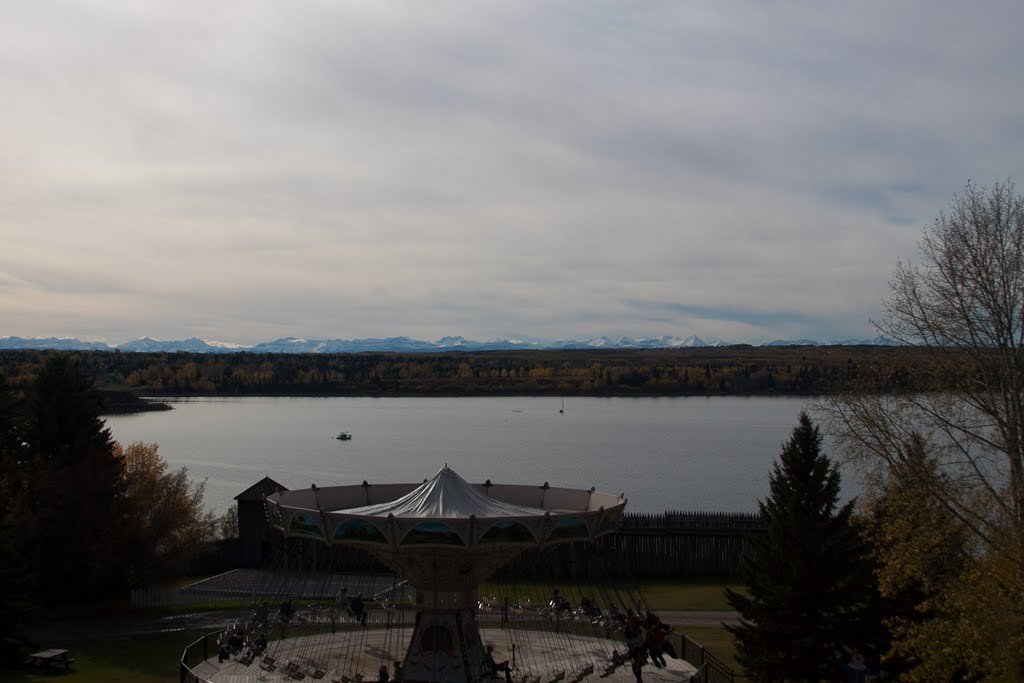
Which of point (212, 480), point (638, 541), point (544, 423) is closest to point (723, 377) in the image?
point (544, 423)

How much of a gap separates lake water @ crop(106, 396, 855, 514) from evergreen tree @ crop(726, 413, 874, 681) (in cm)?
1101

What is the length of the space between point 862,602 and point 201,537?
70.3 ft

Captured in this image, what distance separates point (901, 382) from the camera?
24.5 metres

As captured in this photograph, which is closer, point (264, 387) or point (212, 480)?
point (212, 480)

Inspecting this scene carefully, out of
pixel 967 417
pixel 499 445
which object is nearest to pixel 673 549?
pixel 967 417


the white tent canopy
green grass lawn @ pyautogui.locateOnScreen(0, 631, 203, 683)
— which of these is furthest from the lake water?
green grass lawn @ pyautogui.locateOnScreen(0, 631, 203, 683)

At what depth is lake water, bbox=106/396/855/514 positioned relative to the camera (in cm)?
6169

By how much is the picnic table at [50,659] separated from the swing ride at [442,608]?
3.51 m

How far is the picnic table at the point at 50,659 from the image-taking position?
20.8 metres

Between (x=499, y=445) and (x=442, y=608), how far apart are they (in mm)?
70485

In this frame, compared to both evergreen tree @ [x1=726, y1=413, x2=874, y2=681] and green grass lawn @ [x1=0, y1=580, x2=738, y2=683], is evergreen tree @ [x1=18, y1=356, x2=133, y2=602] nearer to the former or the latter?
green grass lawn @ [x1=0, y1=580, x2=738, y2=683]

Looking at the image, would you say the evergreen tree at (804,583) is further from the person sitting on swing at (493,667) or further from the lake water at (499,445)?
the lake water at (499,445)

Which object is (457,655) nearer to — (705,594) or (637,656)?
(637,656)

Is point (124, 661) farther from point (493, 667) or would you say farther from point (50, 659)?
point (493, 667)
